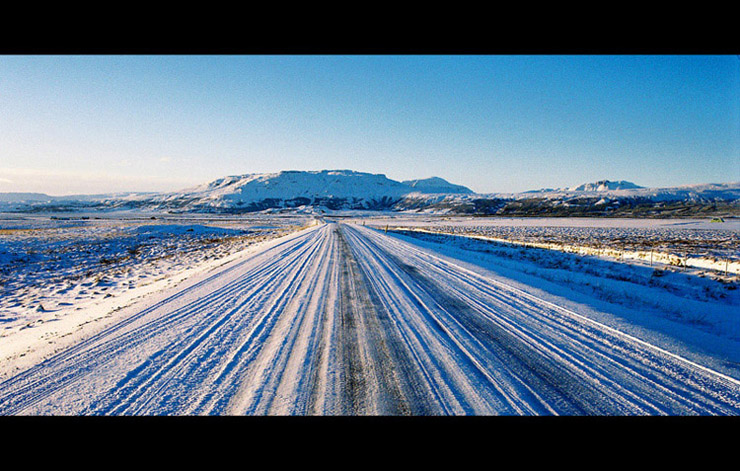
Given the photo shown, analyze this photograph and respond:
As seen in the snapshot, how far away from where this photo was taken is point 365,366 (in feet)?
12.4

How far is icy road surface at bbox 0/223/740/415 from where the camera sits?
9.84 feet

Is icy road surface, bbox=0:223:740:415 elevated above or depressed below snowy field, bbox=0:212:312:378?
above

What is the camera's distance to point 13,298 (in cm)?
924

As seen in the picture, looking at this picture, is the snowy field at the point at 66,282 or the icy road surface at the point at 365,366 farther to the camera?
the snowy field at the point at 66,282

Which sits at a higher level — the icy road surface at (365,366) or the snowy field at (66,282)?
the icy road surface at (365,366)

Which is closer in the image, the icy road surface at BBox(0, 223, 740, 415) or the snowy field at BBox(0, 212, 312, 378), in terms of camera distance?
the icy road surface at BBox(0, 223, 740, 415)

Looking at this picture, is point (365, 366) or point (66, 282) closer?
point (365, 366)

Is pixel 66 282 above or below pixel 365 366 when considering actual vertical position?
below

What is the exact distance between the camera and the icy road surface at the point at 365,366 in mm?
2998
